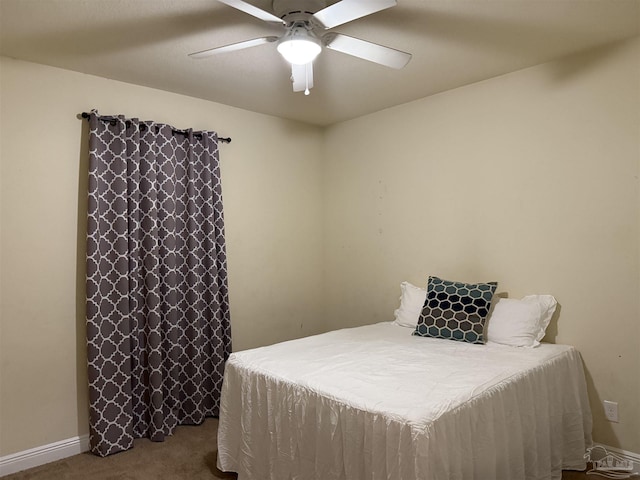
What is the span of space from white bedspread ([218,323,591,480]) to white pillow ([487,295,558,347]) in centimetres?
9

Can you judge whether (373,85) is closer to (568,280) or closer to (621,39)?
(621,39)

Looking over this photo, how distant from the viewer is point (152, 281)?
3.22m

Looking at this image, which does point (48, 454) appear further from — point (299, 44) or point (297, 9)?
point (297, 9)

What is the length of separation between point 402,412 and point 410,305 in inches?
67.5

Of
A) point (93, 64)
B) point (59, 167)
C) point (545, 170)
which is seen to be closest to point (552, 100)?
point (545, 170)

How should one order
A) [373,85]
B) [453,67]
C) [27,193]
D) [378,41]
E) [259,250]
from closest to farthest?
1. [378,41]
2. [27,193]
3. [453,67]
4. [373,85]
5. [259,250]

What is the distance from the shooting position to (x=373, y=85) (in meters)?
3.37

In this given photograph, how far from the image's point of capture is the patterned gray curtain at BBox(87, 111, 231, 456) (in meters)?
2.99

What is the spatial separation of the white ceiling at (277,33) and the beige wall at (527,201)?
0.83 feet

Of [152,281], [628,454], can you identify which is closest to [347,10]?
[152,281]

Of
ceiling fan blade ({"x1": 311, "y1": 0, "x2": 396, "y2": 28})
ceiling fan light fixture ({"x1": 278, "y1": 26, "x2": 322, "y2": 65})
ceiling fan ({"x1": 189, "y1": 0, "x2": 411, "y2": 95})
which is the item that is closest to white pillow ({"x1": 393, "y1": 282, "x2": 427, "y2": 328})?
ceiling fan ({"x1": 189, "y1": 0, "x2": 411, "y2": 95})

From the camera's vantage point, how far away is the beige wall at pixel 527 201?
8.84ft

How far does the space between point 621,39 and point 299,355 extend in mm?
2559

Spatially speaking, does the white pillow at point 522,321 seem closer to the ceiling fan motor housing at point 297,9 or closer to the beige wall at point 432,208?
the beige wall at point 432,208
